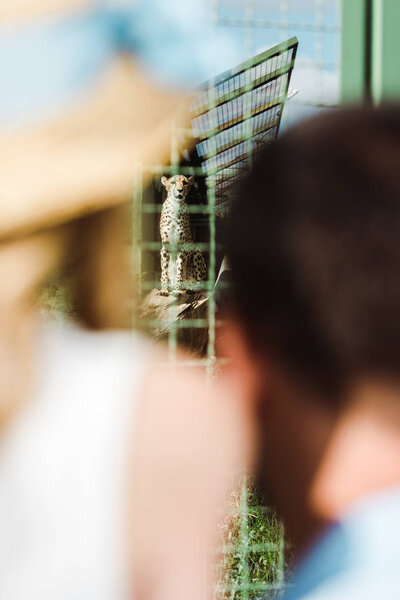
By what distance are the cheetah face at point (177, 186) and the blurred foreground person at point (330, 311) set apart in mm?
1924

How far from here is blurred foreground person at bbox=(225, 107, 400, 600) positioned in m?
0.55

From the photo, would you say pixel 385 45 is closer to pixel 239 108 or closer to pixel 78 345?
pixel 239 108

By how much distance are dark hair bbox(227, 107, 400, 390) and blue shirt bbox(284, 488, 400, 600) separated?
0.39 ft

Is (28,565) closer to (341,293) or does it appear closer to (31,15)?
(341,293)

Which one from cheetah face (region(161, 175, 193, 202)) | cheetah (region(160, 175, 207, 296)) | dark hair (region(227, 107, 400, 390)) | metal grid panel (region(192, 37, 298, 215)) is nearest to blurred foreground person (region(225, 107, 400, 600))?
dark hair (region(227, 107, 400, 390))

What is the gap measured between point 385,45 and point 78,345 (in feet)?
2.45

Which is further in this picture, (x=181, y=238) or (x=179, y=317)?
(x=181, y=238)

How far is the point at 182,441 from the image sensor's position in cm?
127

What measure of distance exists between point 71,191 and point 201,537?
0.74 metres

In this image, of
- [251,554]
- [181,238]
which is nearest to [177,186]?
[181,238]

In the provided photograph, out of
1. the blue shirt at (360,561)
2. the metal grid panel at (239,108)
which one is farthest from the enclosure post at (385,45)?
the blue shirt at (360,561)

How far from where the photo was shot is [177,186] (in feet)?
9.26

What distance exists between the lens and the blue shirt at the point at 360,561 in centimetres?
45

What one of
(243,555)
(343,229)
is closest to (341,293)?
(343,229)
